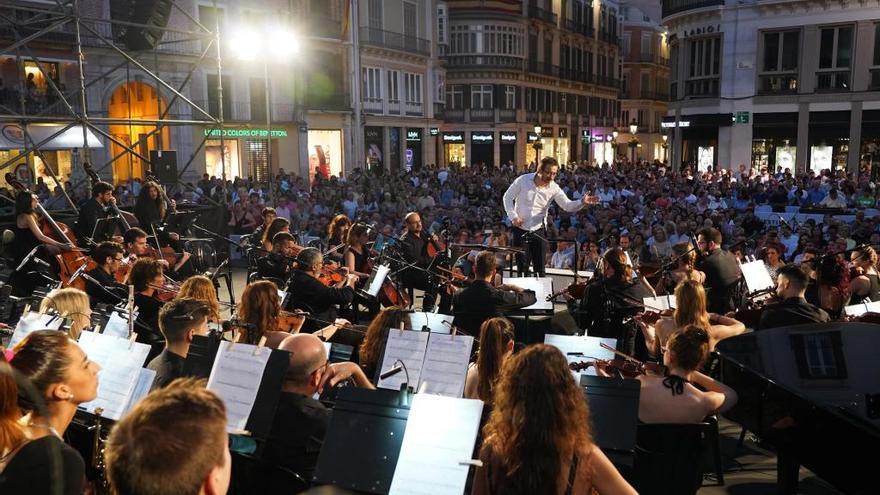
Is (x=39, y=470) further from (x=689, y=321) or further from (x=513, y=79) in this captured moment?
(x=513, y=79)

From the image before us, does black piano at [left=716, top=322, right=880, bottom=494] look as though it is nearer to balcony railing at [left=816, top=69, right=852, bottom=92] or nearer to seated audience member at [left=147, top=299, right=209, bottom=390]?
seated audience member at [left=147, top=299, right=209, bottom=390]

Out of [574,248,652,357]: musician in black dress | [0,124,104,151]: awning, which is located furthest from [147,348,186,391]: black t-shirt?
[0,124,104,151]: awning

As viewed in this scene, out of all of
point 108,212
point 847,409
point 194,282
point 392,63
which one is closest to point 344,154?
point 392,63

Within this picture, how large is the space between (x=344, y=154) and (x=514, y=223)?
27.6m

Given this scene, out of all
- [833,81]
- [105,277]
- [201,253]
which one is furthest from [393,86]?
[105,277]

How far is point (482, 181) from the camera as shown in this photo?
1000 inches

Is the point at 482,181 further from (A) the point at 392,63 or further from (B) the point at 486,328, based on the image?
(B) the point at 486,328

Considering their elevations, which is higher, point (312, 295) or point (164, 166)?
point (164, 166)

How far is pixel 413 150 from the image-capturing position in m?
41.7

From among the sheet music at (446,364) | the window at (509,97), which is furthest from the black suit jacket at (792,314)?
the window at (509,97)

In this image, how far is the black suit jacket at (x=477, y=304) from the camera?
7.04m

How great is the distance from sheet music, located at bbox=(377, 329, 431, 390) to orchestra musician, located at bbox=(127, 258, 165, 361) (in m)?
2.73

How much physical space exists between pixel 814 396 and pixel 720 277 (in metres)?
4.14

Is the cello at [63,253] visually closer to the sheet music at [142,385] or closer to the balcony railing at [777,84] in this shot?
the sheet music at [142,385]
